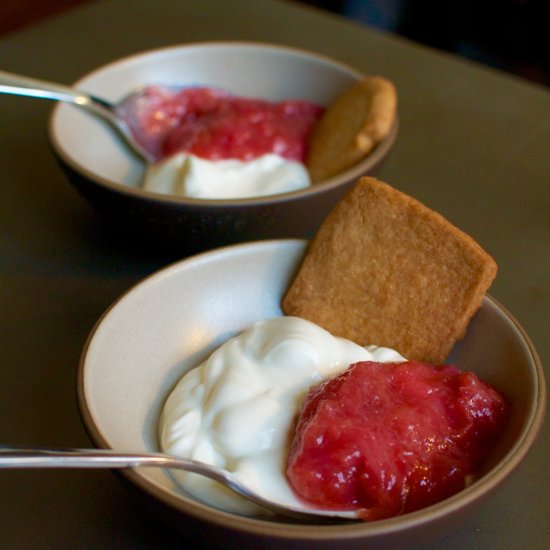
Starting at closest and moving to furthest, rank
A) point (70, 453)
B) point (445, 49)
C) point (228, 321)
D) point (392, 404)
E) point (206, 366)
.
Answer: point (70, 453), point (392, 404), point (206, 366), point (228, 321), point (445, 49)

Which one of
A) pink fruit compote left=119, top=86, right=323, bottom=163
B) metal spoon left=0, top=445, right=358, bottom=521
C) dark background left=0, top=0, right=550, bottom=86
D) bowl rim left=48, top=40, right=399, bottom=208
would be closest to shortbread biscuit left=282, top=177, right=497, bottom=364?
bowl rim left=48, top=40, right=399, bottom=208

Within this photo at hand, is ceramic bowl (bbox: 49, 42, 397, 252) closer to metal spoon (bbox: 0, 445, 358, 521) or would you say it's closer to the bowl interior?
the bowl interior

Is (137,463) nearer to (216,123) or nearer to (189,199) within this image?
(189,199)

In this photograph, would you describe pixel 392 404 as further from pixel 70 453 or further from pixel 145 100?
pixel 145 100

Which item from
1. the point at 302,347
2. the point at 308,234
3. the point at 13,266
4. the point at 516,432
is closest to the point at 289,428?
the point at 302,347

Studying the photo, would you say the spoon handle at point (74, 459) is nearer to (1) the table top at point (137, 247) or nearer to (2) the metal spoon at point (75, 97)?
(1) the table top at point (137, 247)

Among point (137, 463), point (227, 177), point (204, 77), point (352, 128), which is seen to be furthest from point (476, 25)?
point (137, 463)

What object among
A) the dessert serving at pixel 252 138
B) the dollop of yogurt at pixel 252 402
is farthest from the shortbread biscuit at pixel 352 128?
the dollop of yogurt at pixel 252 402

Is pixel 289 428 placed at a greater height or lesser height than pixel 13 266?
greater
